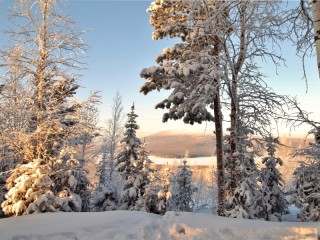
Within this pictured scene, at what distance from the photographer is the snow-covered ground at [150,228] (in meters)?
7.05

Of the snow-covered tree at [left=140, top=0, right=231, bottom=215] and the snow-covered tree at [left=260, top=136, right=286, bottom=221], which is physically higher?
the snow-covered tree at [left=140, top=0, right=231, bottom=215]

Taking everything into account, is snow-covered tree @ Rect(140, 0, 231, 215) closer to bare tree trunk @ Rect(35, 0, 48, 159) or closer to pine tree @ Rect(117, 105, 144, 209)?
bare tree trunk @ Rect(35, 0, 48, 159)

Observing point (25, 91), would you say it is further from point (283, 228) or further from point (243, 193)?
point (243, 193)

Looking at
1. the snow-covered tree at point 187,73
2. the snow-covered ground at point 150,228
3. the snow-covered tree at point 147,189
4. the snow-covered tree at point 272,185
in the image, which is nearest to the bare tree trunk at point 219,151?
the snow-covered tree at point 187,73

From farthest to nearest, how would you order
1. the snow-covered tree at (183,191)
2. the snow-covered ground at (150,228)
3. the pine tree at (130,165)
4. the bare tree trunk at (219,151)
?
1. the snow-covered tree at (183,191)
2. the pine tree at (130,165)
3. the bare tree trunk at (219,151)
4. the snow-covered ground at (150,228)

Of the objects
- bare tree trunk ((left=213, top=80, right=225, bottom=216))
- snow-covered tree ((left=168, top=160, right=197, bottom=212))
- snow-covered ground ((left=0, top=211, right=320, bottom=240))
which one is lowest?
snow-covered tree ((left=168, top=160, right=197, bottom=212))

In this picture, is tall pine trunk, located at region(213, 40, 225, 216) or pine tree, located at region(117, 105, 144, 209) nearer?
tall pine trunk, located at region(213, 40, 225, 216)

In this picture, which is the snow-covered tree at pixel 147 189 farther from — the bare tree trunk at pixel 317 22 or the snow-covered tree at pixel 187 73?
the bare tree trunk at pixel 317 22

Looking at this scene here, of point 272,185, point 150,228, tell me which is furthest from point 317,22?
point 272,185

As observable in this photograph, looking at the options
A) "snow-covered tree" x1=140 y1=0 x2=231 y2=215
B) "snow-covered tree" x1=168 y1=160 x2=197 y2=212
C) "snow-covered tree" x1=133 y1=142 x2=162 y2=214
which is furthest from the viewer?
"snow-covered tree" x1=168 y1=160 x2=197 y2=212

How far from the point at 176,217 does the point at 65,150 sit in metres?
5.64

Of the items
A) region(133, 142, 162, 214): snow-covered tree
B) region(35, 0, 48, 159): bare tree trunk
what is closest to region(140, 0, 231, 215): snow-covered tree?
region(35, 0, 48, 159): bare tree trunk

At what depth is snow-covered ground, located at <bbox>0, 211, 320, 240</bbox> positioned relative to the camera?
7.05 metres

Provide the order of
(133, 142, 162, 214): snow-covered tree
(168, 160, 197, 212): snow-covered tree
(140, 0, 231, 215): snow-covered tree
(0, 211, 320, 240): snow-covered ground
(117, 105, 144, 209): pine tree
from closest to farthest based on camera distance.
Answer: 1. (0, 211, 320, 240): snow-covered ground
2. (140, 0, 231, 215): snow-covered tree
3. (133, 142, 162, 214): snow-covered tree
4. (117, 105, 144, 209): pine tree
5. (168, 160, 197, 212): snow-covered tree
